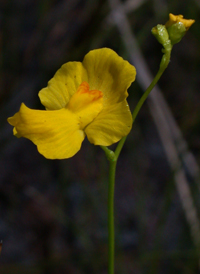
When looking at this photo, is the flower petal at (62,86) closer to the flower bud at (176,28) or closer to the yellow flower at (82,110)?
the yellow flower at (82,110)

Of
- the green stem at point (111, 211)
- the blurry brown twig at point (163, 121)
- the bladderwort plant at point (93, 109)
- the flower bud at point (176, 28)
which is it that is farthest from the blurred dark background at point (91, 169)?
the flower bud at point (176, 28)

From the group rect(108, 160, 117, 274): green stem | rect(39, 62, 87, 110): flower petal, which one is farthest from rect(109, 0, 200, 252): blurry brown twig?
rect(108, 160, 117, 274): green stem

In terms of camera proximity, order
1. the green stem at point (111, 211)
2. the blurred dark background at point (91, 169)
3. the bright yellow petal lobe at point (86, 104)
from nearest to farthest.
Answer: the green stem at point (111, 211) → the bright yellow petal lobe at point (86, 104) → the blurred dark background at point (91, 169)

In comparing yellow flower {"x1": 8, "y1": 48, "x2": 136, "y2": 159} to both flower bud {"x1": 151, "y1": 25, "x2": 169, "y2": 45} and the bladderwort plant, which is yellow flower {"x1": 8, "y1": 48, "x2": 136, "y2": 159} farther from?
flower bud {"x1": 151, "y1": 25, "x2": 169, "y2": 45}

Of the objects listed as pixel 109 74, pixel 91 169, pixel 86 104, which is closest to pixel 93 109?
pixel 86 104

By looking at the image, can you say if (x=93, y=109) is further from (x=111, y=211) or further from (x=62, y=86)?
(x=111, y=211)

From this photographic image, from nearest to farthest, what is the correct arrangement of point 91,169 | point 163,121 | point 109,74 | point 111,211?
point 111,211, point 109,74, point 163,121, point 91,169
